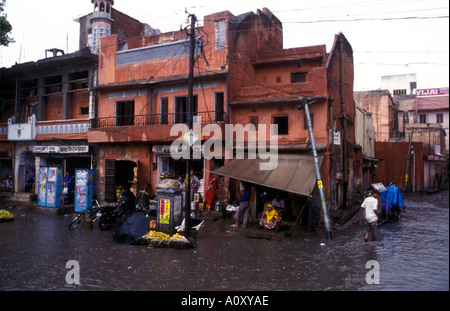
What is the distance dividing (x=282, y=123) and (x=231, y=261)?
31.3ft

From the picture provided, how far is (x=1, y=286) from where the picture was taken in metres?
7.59

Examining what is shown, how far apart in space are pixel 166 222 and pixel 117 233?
5.70ft

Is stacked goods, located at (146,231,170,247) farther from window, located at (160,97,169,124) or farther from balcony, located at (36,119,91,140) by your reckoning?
balcony, located at (36,119,91,140)

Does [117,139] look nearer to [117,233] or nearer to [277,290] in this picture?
[117,233]

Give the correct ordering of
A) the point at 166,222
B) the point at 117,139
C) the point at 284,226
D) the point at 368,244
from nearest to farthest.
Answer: the point at 368,244 < the point at 166,222 < the point at 284,226 < the point at 117,139

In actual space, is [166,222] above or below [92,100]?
below

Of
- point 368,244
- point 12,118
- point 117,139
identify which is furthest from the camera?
point 12,118

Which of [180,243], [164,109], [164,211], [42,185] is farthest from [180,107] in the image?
[180,243]

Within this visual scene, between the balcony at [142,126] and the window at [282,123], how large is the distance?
2.70 metres

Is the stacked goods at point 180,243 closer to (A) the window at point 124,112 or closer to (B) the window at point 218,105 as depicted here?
(B) the window at point 218,105

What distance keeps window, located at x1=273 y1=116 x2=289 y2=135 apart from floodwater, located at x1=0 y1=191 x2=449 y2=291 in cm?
569

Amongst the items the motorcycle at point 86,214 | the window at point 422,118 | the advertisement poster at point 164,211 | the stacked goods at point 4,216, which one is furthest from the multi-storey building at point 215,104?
the window at point 422,118

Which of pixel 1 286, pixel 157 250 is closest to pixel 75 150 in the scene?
pixel 157 250

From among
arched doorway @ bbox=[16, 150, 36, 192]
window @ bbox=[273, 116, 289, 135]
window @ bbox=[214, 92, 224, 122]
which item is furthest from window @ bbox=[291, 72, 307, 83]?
arched doorway @ bbox=[16, 150, 36, 192]
